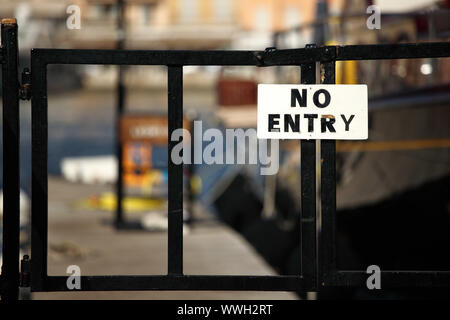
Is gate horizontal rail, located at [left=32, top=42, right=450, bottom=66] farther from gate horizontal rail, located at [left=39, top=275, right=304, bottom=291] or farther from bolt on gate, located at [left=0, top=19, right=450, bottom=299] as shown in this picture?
gate horizontal rail, located at [left=39, top=275, right=304, bottom=291]

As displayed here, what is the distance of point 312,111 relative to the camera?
4.40 m

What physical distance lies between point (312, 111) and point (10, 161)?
1.49m

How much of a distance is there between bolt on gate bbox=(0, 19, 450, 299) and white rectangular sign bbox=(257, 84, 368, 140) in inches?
2.6

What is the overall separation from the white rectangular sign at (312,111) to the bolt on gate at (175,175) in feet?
0.21

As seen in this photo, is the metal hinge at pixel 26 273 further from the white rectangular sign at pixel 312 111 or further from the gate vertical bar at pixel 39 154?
the white rectangular sign at pixel 312 111

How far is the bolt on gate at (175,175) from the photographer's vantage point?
4.38 metres

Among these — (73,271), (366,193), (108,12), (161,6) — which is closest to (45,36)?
(108,12)

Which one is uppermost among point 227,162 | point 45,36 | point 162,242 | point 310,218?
point 45,36

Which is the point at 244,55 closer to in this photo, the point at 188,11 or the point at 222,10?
the point at 222,10

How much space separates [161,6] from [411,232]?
94.0 metres

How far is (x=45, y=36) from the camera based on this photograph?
96375 mm

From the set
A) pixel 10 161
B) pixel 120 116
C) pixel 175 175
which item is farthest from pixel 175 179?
pixel 120 116
